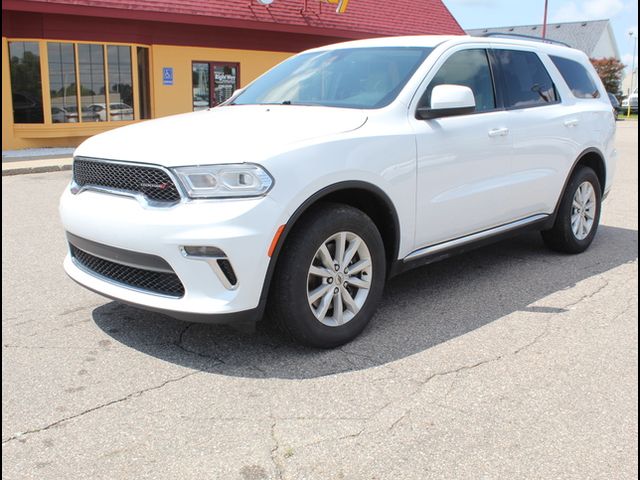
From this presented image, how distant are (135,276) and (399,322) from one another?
69.0 inches

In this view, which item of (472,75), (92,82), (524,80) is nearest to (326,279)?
(472,75)

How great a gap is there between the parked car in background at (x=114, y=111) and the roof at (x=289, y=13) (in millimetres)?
2282

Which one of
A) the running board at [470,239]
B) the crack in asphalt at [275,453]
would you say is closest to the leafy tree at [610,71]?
the running board at [470,239]

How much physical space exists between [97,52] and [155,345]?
14322mm

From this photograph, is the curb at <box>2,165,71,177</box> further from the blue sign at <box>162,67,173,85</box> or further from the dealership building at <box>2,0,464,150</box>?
the blue sign at <box>162,67,173,85</box>

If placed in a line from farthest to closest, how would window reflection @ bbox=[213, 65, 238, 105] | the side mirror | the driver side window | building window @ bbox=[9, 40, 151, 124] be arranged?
1. window reflection @ bbox=[213, 65, 238, 105]
2. building window @ bbox=[9, 40, 151, 124]
3. the driver side window
4. the side mirror

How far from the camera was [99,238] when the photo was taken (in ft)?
12.4

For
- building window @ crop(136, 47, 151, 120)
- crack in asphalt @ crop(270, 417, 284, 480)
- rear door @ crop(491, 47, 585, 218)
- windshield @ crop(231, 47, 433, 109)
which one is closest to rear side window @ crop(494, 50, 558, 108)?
rear door @ crop(491, 47, 585, 218)

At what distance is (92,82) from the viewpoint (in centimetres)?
1666

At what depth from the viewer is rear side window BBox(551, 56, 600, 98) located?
617 centimetres

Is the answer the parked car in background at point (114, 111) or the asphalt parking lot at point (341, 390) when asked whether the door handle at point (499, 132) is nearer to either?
the asphalt parking lot at point (341, 390)

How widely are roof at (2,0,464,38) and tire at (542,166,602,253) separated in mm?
12969

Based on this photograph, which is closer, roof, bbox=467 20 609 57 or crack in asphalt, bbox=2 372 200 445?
crack in asphalt, bbox=2 372 200 445

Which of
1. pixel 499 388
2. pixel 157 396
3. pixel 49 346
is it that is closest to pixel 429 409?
pixel 499 388
